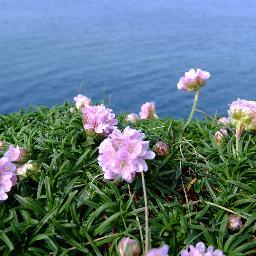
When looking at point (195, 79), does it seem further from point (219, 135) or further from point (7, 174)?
point (7, 174)

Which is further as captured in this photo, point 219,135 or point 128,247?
point 219,135

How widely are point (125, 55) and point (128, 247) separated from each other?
767 centimetres

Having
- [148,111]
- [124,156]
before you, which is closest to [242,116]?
[124,156]

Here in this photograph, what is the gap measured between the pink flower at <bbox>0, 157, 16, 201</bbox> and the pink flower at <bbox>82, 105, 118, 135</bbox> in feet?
1.22

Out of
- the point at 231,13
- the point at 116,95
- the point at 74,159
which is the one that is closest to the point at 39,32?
the point at 116,95

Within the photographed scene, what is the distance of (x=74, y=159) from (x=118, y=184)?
22cm

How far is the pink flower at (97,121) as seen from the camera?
211 cm

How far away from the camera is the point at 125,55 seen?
9125 millimetres

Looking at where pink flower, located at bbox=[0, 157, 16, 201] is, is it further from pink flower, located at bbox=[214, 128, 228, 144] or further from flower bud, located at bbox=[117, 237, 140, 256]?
pink flower, located at bbox=[214, 128, 228, 144]

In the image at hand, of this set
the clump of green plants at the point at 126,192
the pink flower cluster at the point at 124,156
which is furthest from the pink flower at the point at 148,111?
the pink flower cluster at the point at 124,156

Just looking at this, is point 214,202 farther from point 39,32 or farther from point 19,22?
point 19,22

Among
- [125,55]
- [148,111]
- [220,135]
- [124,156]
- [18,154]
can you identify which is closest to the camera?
[124,156]

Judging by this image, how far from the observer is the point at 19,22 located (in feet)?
37.9

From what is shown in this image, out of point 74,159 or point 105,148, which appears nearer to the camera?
point 105,148
